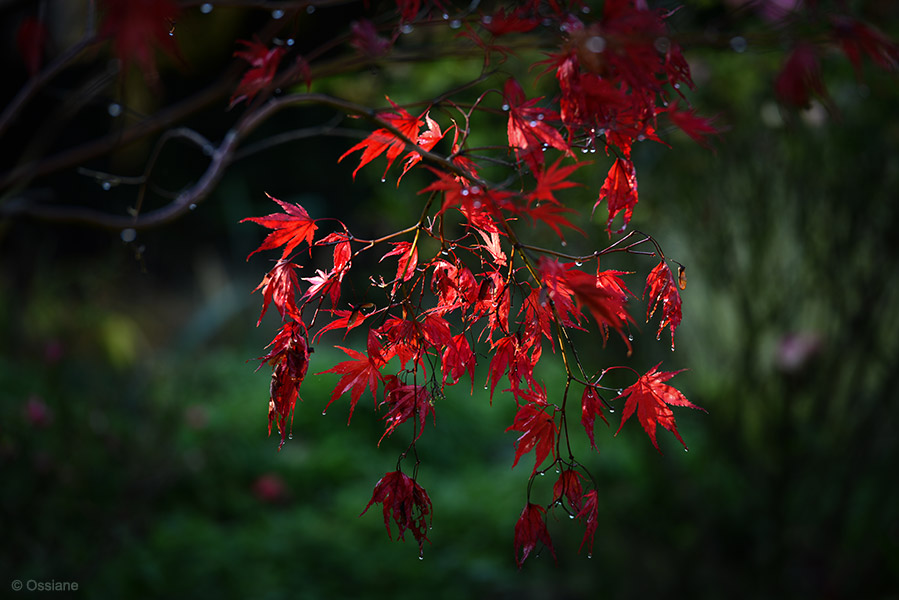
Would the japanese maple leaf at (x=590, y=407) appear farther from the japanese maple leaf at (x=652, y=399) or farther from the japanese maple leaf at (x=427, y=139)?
the japanese maple leaf at (x=427, y=139)

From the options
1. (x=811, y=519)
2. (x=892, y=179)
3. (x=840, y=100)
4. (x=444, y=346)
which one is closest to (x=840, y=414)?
(x=811, y=519)

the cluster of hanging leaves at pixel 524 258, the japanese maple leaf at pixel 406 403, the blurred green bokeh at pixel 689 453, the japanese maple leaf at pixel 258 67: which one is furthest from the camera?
the blurred green bokeh at pixel 689 453

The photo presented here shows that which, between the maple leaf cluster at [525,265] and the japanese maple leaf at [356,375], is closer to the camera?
the maple leaf cluster at [525,265]

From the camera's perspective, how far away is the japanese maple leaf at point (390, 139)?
0.92 m

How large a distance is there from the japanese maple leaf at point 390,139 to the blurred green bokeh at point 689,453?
63.4 inches

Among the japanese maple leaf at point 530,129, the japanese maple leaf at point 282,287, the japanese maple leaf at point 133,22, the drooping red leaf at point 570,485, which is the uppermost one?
the japanese maple leaf at point 133,22

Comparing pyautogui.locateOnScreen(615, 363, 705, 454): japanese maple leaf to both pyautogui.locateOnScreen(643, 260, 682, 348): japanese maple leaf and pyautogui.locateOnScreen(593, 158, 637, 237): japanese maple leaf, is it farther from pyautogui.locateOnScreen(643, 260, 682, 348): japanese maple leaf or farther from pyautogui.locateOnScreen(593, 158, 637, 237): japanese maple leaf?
pyautogui.locateOnScreen(593, 158, 637, 237): japanese maple leaf

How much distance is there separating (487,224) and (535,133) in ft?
0.46

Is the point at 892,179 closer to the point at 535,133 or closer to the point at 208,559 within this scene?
the point at 535,133

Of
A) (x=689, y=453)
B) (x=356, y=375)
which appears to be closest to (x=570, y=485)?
(x=356, y=375)

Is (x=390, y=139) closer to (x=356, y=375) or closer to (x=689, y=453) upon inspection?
(x=356, y=375)

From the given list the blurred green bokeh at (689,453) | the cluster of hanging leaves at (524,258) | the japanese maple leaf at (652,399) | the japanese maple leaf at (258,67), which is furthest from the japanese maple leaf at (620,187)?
the blurred green bokeh at (689,453)

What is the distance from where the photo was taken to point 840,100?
2.91m

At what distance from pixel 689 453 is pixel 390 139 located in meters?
2.21
